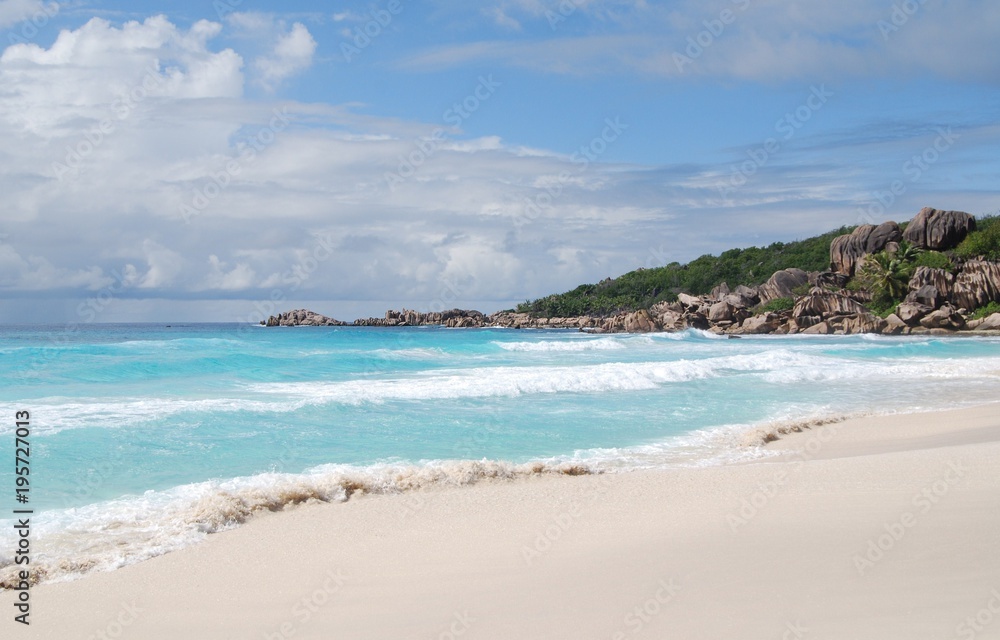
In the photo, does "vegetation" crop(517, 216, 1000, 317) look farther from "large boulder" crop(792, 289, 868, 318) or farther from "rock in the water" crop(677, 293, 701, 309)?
"rock in the water" crop(677, 293, 701, 309)

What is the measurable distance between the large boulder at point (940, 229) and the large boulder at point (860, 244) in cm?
126

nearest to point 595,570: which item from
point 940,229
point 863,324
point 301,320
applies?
point 863,324

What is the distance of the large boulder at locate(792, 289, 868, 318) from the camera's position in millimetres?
48594

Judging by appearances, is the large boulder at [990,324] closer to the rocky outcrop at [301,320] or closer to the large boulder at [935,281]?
the large boulder at [935,281]

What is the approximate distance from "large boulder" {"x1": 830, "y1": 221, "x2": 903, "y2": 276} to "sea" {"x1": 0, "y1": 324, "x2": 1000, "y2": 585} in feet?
121

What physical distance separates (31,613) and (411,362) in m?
20.2

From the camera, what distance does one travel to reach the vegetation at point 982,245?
49.3 m

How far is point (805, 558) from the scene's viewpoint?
4391 millimetres

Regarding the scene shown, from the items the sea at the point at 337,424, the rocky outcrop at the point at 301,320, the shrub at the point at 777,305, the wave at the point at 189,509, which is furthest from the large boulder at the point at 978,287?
the rocky outcrop at the point at 301,320

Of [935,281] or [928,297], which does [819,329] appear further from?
[935,281]

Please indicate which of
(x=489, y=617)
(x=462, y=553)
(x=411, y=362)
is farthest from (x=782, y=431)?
(x=411, y=362)

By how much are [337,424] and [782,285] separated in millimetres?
55367

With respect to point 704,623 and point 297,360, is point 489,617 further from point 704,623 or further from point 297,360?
point 297,360

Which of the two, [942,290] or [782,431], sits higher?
[942,290]
